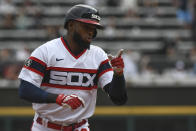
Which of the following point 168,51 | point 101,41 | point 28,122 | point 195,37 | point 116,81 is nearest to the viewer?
point 116,81

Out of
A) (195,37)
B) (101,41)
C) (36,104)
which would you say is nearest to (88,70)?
(36,104)

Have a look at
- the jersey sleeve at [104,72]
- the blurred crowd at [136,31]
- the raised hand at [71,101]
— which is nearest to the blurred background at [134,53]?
the blurred crowd at [136,31]

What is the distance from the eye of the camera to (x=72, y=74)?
415cm

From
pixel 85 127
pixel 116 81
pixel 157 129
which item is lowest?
pixel 157 129

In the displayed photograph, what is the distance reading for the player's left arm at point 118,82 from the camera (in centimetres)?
397

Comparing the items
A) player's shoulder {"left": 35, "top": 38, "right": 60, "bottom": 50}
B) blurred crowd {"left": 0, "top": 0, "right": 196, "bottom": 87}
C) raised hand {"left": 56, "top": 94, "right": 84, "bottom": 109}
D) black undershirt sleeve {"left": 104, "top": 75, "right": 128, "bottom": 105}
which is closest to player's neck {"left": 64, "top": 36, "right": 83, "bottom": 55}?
player's shoulder {"left": 35, "top": 38, "right": 60, "bottom": 50}

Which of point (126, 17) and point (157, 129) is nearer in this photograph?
point (157, 129)

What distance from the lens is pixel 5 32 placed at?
42.7ft

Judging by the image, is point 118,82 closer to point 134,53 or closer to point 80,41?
point 80,41

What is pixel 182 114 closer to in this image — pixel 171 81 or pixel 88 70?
pixel 171 81

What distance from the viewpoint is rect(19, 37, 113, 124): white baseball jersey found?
4039 millimetres

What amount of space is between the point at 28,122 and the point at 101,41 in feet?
15.6

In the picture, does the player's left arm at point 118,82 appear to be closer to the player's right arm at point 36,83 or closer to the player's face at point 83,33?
the player's face at point 83,33

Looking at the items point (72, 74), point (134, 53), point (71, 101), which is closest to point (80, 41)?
point (72, 74)
